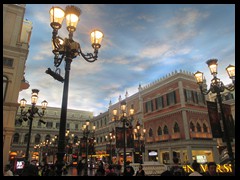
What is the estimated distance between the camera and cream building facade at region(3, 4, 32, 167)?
12922 millimetres

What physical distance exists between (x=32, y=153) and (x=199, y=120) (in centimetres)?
3935

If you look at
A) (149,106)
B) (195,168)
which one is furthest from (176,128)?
(195,168)

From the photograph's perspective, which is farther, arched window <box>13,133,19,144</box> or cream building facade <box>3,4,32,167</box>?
arched window <box>13,133,19,144</box>

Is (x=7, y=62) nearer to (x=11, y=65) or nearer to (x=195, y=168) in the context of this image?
(x=11, y=65)

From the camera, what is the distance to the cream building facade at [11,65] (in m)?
12.9

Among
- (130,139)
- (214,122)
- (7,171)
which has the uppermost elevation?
(214,122)

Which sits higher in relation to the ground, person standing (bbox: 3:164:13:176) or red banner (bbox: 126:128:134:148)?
red banner (bbox: 126:128:134:148)

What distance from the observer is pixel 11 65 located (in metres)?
14.3

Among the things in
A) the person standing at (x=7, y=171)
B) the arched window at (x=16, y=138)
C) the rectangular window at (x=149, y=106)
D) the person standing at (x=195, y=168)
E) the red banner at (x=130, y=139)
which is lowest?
the person standing at (x=7, y=171)

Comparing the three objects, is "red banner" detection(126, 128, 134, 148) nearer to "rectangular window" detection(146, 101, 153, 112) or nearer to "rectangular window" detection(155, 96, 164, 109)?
"rectangular window" detection(155, 96, 164, 109)

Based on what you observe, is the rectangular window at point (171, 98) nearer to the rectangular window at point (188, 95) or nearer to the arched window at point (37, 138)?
the rectangular window at point (188, 95)

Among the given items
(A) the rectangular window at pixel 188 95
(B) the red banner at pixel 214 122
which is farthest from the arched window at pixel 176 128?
(B) the red banner at pixel 214 122

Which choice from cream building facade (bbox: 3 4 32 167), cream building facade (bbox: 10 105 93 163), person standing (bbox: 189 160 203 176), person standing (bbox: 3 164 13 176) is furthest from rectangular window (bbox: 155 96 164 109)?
cream building facade (bbox: 10 105 93 163)
